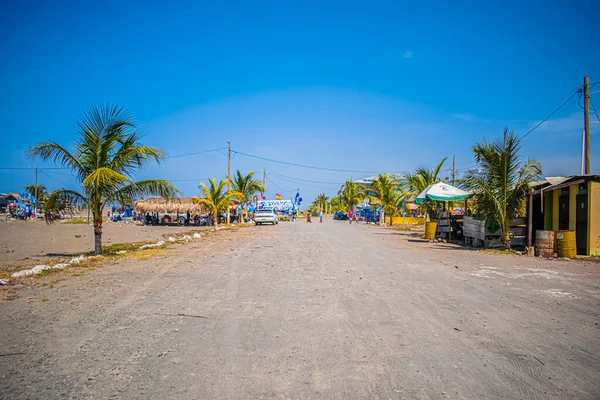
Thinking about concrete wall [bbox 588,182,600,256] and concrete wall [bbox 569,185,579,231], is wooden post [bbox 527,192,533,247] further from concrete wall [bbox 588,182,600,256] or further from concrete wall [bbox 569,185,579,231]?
concrete wall [bbox 588,182,600,256]

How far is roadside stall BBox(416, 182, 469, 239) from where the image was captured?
19812mm

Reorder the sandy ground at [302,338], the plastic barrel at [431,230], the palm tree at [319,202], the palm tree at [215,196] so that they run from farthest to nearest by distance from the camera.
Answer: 1. the palm tree at [319,202]
2. the palm tree at [215,196]
3. the plastic barrel at [431,230]
4. the sandy ground at [302,338]

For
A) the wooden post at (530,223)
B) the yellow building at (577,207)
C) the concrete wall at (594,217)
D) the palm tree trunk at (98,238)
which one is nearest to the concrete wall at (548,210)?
the yellow building at (577,207)

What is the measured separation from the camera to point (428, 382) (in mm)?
3500

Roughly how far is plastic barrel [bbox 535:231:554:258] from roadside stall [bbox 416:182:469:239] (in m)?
5.67

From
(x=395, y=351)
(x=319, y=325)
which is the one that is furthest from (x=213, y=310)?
(x=395, y=351)

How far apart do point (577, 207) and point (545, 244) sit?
2.07 metres

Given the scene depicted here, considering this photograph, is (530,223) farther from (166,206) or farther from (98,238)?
(166,206)

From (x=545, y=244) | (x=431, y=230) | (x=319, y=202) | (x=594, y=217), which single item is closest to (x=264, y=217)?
(x=431, y=230)

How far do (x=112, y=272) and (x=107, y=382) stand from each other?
6.47 metres

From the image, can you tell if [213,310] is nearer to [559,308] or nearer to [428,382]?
[428,382]

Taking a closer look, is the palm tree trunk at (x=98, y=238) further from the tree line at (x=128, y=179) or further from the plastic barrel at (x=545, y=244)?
the plastic barrel at (x=545, y=244)

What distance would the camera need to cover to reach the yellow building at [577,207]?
13375 millimetres

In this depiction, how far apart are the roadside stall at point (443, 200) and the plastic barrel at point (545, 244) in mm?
5672
